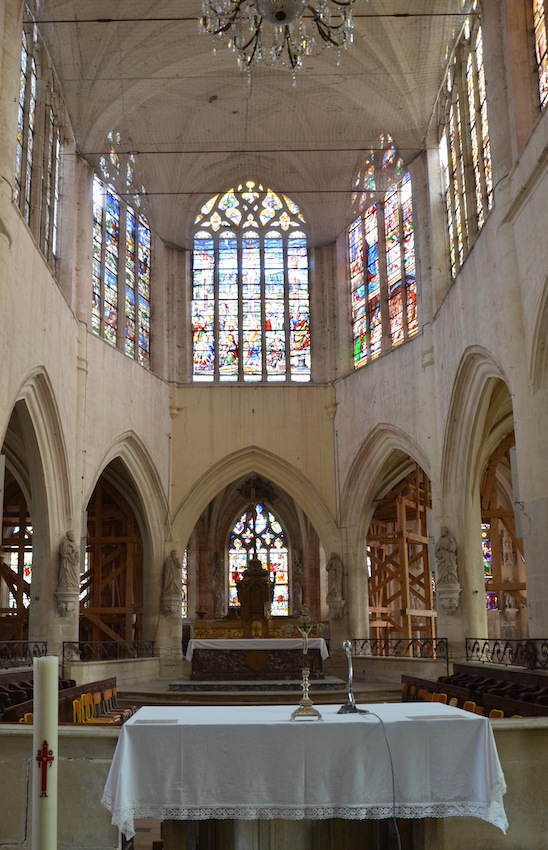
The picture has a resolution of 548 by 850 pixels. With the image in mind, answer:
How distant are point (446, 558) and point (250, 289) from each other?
976 cm

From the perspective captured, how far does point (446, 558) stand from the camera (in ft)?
53.3

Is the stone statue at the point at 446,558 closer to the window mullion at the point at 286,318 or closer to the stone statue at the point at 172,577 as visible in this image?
the stone statue at the point at 172,577

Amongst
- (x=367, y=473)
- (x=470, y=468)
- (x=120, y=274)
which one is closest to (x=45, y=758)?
(x=470, y=468)

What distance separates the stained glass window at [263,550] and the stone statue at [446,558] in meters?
10.2

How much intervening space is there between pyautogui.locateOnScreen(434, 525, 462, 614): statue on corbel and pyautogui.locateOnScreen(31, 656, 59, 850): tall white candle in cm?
1352

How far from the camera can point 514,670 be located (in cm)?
1132

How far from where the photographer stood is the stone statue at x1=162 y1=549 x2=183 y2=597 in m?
20.2

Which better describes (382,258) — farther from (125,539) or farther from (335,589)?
(125,539)

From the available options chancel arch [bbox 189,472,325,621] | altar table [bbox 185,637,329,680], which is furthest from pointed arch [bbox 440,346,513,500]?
chancel arch [bbox 189,472,325,621]

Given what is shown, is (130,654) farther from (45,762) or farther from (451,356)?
(45,762)

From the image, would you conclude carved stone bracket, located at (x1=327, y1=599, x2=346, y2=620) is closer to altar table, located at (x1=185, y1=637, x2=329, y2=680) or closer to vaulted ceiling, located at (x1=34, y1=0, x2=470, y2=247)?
altar table, located at (x1=185, y1=637, x2=329, y2=680)

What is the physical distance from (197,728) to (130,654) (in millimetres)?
15222

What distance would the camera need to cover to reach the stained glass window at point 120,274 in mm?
19578

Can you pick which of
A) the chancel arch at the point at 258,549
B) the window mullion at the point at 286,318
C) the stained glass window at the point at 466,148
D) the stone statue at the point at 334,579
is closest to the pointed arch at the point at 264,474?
the stone statue at the point at 334,579
